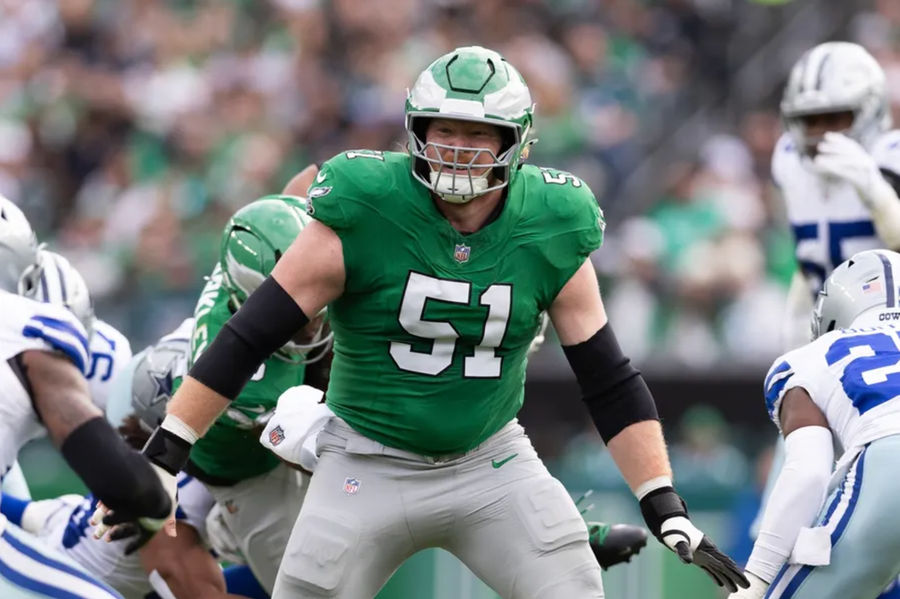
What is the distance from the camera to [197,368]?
4316mm

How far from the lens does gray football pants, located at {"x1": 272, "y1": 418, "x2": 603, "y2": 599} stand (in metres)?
4.36

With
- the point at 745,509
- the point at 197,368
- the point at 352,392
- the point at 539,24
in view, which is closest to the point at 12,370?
the point at 197,368

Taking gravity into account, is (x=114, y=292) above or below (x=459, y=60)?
below

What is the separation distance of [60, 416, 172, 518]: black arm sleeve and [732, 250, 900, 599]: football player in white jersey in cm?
179

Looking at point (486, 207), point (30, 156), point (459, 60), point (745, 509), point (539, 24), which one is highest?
point (459, 60)

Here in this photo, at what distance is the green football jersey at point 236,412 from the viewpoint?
5.36 metres

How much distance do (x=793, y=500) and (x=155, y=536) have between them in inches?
92.4

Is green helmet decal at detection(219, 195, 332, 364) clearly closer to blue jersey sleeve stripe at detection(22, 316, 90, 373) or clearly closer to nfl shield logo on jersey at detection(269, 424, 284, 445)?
nfl shield logo on jersey at detection(269, 424, 284, 445)

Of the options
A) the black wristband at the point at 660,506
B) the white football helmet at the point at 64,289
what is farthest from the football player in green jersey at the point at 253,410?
the black wristband at the point at 660,506

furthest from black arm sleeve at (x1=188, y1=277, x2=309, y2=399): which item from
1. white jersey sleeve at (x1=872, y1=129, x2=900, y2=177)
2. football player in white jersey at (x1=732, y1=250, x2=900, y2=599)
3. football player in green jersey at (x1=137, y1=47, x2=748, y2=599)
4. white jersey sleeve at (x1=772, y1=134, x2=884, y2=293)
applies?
white jersey sleeve at (x1=872, y1=129, x2=900, y2=177)

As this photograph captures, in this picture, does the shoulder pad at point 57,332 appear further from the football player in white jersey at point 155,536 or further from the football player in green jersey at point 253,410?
the football player in white jersey at point 155,536

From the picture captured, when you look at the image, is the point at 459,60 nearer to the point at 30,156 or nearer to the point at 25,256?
the point at 25,256

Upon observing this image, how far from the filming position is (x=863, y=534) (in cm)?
464

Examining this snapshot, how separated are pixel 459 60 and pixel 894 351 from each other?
1.61 meters
